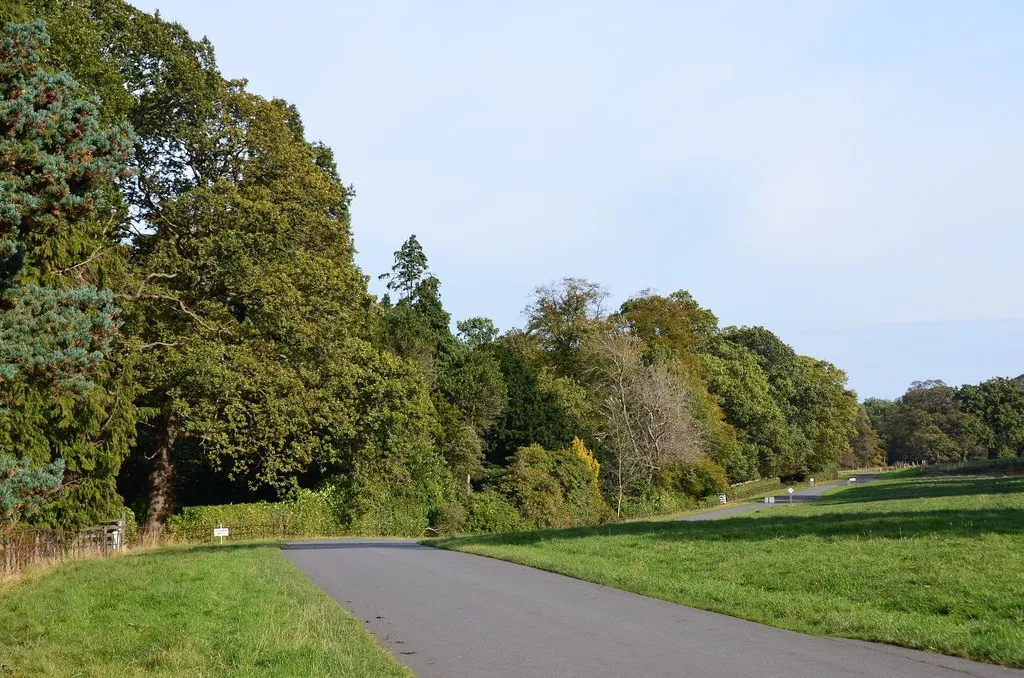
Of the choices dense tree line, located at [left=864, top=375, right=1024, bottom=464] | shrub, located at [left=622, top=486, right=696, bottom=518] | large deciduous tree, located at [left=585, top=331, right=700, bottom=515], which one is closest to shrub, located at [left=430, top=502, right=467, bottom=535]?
shrub, located at [left=622, top=486, right=696, bottom=518]

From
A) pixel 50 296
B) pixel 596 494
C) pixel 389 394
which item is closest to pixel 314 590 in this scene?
pixel 50 296

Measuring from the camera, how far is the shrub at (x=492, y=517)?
42.0 metres

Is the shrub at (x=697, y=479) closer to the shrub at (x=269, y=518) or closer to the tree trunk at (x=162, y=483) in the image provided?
the shrub at (x=269, y=518)

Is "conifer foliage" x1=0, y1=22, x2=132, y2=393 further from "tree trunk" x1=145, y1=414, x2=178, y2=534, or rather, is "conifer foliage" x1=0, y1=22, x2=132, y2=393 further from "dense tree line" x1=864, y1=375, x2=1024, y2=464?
"dense tree line" x1=864, y1=375, x2=1024, y2=464

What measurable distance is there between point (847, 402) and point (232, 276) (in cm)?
10996

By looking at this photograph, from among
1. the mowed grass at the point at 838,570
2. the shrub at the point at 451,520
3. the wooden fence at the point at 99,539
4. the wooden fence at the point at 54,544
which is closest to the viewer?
the mowed grass at the point at 838,570

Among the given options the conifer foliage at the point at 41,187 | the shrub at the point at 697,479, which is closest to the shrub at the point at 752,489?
the shrub at the point at 697,479

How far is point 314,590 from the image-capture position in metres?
15.4

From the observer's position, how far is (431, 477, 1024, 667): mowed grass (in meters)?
11.0

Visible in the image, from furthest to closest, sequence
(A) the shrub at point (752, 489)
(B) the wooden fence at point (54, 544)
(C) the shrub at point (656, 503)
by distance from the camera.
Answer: (A) the shrub at point (752, 489) → (C) the shrub at point (656, 503) → (B) the wooden fence at point (54, 544)

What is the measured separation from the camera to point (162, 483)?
36.2m

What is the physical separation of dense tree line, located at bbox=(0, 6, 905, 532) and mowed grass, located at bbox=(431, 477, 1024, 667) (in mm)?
10591

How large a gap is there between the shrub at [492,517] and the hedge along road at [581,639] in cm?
2545

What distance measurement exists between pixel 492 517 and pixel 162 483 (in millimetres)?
14217
